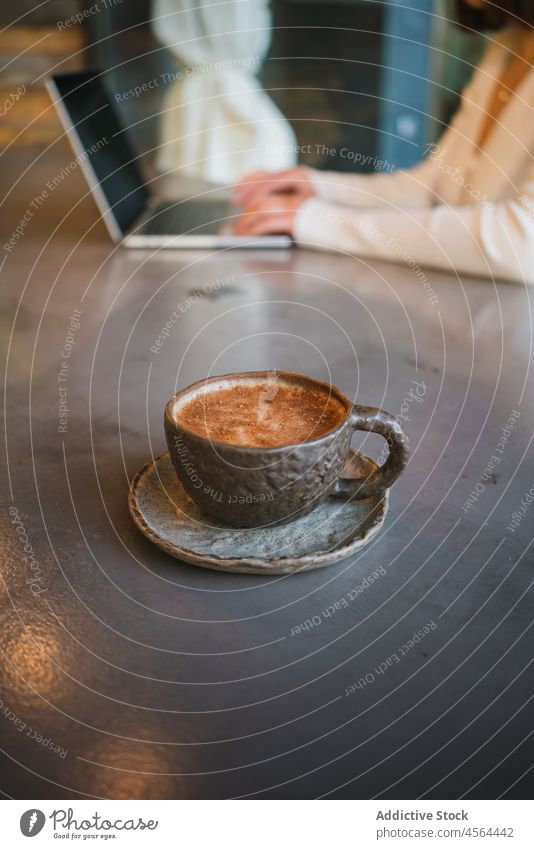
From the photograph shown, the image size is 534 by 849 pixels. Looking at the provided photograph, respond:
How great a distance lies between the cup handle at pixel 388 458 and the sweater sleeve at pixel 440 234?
56 cm

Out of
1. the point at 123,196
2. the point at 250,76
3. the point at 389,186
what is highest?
the point at 250,76

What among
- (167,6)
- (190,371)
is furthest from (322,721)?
(167,6)

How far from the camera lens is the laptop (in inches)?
42.8

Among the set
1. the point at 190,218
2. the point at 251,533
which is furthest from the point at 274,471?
the point at 190,218

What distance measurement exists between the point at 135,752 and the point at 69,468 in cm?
27

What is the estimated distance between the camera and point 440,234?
1.04 m

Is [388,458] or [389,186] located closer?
[388,458]

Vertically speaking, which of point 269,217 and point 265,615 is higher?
point 269,217

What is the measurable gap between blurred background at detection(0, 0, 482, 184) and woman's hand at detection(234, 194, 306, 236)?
0.62 ft

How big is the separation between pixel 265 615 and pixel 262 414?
133mm

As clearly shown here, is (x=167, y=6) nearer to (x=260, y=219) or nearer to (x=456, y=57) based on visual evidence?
(x=456, y=57)

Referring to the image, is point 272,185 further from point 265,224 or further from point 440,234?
point 440,234

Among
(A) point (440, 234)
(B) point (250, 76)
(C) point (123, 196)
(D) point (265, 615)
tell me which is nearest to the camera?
(D) point (265, 615)
